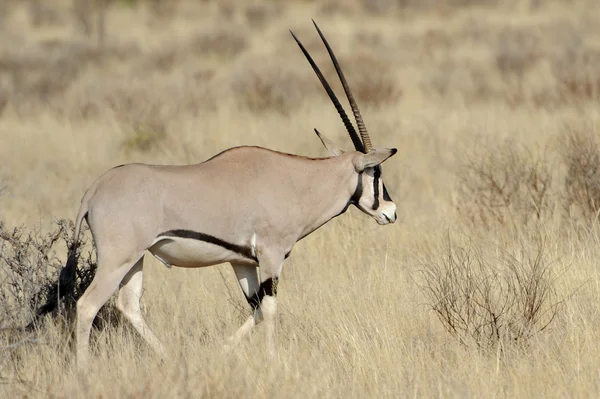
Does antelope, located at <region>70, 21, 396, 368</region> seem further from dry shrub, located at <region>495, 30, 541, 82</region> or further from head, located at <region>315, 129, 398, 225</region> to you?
dry shrub, located at <region>495, 30, 541, 82</region>

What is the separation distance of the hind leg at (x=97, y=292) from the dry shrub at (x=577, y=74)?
38.1 ft

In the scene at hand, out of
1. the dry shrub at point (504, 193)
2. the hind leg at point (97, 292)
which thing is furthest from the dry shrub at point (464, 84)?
the hind leg at point (97, 292)

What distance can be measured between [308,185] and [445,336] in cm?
120

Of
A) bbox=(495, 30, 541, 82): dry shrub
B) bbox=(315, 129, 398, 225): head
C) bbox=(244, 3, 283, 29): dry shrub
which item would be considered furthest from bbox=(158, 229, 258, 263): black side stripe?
bbox=(244, 3, 283, 29): dry shrub

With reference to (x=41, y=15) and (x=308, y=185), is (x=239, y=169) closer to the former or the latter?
(x=308, y=185)

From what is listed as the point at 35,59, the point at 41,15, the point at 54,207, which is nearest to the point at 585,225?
the point at 54,207

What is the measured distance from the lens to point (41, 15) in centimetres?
3644

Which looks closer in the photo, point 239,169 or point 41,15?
point 239,169

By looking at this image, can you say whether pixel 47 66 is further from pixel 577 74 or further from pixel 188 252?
pixel 188 252

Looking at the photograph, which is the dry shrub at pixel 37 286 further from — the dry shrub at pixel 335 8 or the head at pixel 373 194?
the dry shrub at pixel 335 8

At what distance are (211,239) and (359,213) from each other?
3921 millimetres

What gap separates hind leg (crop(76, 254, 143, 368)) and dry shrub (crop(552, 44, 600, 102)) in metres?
11.6

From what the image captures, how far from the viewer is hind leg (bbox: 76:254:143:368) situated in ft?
18.3

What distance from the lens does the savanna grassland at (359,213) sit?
5684 mm
